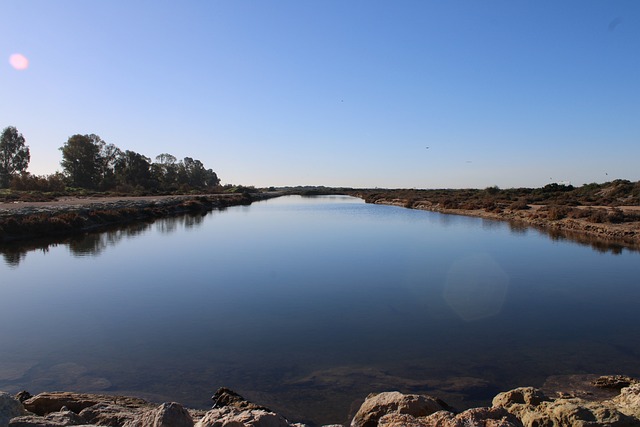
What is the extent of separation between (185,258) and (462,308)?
11.9 m

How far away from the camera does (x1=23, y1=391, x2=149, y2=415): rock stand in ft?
16.6

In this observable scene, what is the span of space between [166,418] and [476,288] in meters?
10.8

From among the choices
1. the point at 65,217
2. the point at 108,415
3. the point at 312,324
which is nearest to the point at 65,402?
the point at 108,415

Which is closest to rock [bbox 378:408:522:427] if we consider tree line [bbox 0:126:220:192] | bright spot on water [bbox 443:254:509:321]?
bright spot on water [bbox 443:254:509:321]

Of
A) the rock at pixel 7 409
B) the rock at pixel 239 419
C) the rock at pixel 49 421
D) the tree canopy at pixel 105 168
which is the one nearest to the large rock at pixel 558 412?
the rock at pixel 239 419

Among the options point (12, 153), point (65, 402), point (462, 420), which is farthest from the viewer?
point (12, 153)

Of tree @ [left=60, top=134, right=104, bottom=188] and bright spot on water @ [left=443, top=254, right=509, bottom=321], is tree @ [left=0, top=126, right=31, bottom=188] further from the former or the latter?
bright spot on water @ [left=443, top=254, right=509, bottom=321]

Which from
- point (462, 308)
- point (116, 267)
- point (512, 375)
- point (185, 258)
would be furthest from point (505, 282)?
point (116, 267)

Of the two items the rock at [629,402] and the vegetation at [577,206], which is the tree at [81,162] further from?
the rock at [629,402]

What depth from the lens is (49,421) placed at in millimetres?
4035

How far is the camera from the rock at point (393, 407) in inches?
178

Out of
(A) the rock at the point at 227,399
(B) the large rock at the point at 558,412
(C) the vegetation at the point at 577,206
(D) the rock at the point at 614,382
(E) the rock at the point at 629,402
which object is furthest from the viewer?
(C) the vegetation at the point at 577,206

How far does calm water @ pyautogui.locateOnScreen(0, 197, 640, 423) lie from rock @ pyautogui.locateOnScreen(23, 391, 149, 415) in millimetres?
689

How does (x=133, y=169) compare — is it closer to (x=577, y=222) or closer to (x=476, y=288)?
(x=577, y=222)
